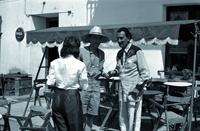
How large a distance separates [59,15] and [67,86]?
8049 mm

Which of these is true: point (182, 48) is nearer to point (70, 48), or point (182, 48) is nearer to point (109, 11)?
point (109, 11)

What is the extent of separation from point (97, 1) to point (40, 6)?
2.47 metres

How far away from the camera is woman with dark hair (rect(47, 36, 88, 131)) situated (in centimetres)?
491

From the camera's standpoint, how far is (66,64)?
491 centimetres

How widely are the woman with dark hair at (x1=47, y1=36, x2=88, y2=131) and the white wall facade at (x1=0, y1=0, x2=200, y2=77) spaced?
6.00m

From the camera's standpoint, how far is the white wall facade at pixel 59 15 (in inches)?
424

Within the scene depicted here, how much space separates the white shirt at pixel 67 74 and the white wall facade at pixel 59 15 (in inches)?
237

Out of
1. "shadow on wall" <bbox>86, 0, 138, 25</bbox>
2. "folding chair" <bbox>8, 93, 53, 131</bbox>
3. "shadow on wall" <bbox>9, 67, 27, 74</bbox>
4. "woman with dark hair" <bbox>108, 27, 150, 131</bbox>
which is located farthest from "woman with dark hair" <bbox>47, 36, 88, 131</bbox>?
"shadow on wall" <bbox>9, 67, 27, 74</bbox>

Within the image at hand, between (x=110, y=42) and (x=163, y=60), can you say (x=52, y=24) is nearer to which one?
(x=163, y=60)

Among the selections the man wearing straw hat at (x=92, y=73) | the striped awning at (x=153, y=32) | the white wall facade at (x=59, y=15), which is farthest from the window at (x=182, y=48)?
the man wearing straw hat at (x=92, y=73)

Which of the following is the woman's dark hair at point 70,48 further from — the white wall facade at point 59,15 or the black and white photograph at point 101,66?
the white wall facade at point 59,15

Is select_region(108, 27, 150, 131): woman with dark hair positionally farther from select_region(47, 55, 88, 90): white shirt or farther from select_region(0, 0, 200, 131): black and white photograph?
select_region(47, 55, 88, 90): white shirt

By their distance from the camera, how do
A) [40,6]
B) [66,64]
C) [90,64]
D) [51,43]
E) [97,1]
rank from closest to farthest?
[66,64] < [90,64] < [51,43] < [97,1] < [40,6]

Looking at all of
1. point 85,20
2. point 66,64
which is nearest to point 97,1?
point 85,20
